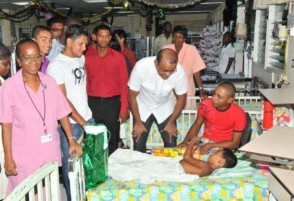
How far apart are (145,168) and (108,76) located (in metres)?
1.20

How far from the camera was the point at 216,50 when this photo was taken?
338 inches

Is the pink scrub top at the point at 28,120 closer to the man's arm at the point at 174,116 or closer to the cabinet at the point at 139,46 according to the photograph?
the man's arm at the point at 174,116

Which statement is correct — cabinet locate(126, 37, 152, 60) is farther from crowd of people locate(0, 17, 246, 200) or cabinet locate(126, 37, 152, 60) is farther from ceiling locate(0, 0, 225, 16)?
crowd of people locate(0, 17, 246, 200)

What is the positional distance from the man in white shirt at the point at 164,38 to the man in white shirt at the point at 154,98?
13.5 ft

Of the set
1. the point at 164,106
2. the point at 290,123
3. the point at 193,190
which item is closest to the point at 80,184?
the point at 193,190

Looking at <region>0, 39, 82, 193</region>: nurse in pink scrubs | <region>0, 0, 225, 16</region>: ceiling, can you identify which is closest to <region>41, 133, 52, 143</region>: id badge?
<region>0, 39, 82, 193</region>: nurse in pink scrubs

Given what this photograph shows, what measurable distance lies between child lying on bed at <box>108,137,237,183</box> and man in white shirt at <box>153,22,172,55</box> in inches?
194

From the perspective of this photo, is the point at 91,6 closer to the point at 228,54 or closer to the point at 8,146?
the point at 228,54

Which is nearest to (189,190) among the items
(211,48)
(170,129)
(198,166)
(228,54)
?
(198,166)

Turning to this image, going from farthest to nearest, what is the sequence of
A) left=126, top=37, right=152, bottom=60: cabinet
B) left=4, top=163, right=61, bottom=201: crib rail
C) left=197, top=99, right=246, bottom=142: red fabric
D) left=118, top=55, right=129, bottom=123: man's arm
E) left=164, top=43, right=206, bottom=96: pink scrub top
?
1. left=126, top=37, right=152, bottom=60: cabinet
2. left=164, top=43, right=206, bottom=96: pink scrub top
3. left=118, top=55, right=129, bottom=123: man's arm
4. left=197, top=99, right=246, bottom=142: red fabric
5. left=4, top=163, right=61, bottom=201: crib rail

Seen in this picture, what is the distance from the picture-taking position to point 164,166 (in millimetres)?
2859

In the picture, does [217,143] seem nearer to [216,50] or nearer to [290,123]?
[290,123]

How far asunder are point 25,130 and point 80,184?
51 cm

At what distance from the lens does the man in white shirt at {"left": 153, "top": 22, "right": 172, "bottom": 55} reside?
7.59 meters
